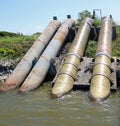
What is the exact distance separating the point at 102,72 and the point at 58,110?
16.5 feet

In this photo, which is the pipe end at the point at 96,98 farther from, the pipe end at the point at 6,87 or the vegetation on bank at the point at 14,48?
the vegetation on bank at the point at 14,48

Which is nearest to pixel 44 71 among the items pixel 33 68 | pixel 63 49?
pixel 33 68

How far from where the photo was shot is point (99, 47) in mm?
25344

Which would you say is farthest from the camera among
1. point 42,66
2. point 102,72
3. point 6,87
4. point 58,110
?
point 42,66

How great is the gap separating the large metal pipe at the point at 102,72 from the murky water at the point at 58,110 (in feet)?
1.65

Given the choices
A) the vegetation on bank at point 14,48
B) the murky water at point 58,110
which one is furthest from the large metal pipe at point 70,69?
the vegetation on bank at point 14,48

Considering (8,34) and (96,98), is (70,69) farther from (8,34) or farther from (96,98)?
(8,34)

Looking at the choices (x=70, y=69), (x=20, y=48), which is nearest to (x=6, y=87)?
(x=70, y=69)

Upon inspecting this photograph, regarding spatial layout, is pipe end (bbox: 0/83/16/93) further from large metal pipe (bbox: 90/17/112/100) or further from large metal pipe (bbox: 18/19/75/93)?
large metal pipe (bbox: 90/17/112/100)

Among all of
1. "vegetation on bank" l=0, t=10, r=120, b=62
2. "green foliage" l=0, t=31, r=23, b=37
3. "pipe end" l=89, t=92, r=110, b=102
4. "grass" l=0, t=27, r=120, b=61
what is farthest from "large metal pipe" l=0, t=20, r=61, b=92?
"green foliage" l=0, t=31, r=23, b=37

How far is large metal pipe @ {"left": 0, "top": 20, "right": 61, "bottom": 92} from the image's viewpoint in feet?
→ 76.0

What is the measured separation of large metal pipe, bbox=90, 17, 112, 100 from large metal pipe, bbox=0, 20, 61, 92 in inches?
191

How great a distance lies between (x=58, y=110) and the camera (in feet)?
57.4

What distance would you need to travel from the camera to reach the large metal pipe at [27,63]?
76.0ft
